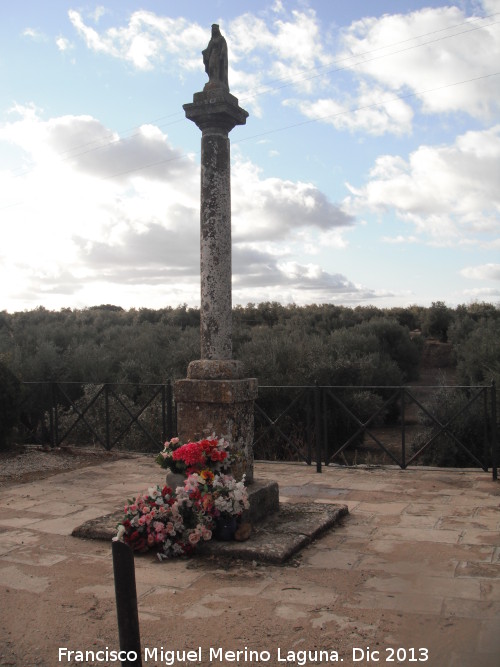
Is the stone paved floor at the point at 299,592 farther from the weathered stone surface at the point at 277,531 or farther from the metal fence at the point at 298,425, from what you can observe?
the metal fence at the point at 298,425

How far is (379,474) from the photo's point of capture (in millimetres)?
7895

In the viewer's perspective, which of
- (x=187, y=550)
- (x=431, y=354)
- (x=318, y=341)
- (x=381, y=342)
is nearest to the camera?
(x=187, y=550)

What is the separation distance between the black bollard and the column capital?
4342 mm

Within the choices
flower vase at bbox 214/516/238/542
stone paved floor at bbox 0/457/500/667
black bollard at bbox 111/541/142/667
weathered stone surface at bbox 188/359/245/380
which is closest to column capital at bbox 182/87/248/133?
weathered stone surface at bbox 188/359/245/380

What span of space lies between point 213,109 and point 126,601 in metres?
4.49

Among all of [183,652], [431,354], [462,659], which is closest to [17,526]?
[183,652]

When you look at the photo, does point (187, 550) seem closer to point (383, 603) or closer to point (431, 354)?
point (383, 603)

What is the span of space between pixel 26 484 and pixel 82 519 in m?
2.12

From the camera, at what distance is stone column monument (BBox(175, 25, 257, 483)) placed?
549 centimetres

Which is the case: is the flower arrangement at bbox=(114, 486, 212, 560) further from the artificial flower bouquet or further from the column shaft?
the column shaft

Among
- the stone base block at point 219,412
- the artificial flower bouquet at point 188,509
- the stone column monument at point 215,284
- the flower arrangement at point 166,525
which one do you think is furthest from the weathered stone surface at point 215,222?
the flower arrangement at point 166,525

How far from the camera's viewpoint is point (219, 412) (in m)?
5.40

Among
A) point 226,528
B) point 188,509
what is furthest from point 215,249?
point 226,528

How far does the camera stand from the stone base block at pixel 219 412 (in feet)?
17.6
